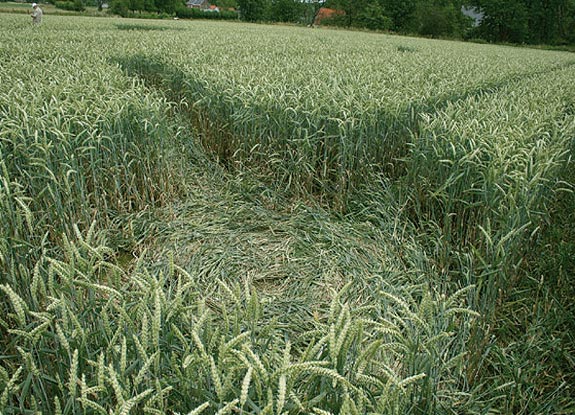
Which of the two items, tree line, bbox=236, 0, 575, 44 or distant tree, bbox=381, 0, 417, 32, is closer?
tree line, bbox=236, 0, 575, 44

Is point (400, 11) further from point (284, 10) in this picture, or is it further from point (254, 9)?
point (254, 9)

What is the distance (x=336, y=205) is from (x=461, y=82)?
9.38 ft

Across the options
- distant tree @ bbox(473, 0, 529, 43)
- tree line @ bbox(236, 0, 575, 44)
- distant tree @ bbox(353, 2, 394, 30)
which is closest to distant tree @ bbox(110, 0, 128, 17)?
tree line @ bbox(236, 0, 575, 44)

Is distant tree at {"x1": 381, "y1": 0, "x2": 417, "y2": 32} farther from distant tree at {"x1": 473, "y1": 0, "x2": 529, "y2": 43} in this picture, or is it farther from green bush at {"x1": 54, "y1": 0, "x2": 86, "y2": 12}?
green bush at {"x1": 54, "y1": 0, "x2": 86, "y2": 12}

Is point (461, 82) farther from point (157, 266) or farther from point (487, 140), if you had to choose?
point (157, 266)

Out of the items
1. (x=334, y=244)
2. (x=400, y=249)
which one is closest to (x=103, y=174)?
(x=334, y=244)

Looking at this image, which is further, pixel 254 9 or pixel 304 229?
pixel 254 9

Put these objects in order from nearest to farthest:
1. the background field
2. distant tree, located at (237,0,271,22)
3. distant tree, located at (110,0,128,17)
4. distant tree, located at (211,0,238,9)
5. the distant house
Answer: the background field < distant tree, located at (110,0,128,17) < distant tree, located at (237,0,271,22) < distant tree, located at (211,0,238,9) < the distant house

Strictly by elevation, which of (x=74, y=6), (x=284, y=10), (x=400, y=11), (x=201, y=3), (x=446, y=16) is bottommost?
(x=74, y=6)

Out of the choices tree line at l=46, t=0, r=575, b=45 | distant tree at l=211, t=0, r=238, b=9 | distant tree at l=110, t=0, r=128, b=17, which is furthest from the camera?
distant tree at l=211, t=0, r=238, b=9

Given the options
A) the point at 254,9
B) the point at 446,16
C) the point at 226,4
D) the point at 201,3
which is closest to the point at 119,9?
the point at 254,9

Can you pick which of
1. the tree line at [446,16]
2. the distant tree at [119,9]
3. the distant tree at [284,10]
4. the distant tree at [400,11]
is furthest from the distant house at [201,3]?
the distant tree at [119,9]

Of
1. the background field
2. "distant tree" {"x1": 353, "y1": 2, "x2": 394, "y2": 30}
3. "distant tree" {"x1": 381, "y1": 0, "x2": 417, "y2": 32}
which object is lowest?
the background field

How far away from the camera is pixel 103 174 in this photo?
303 centimetres
